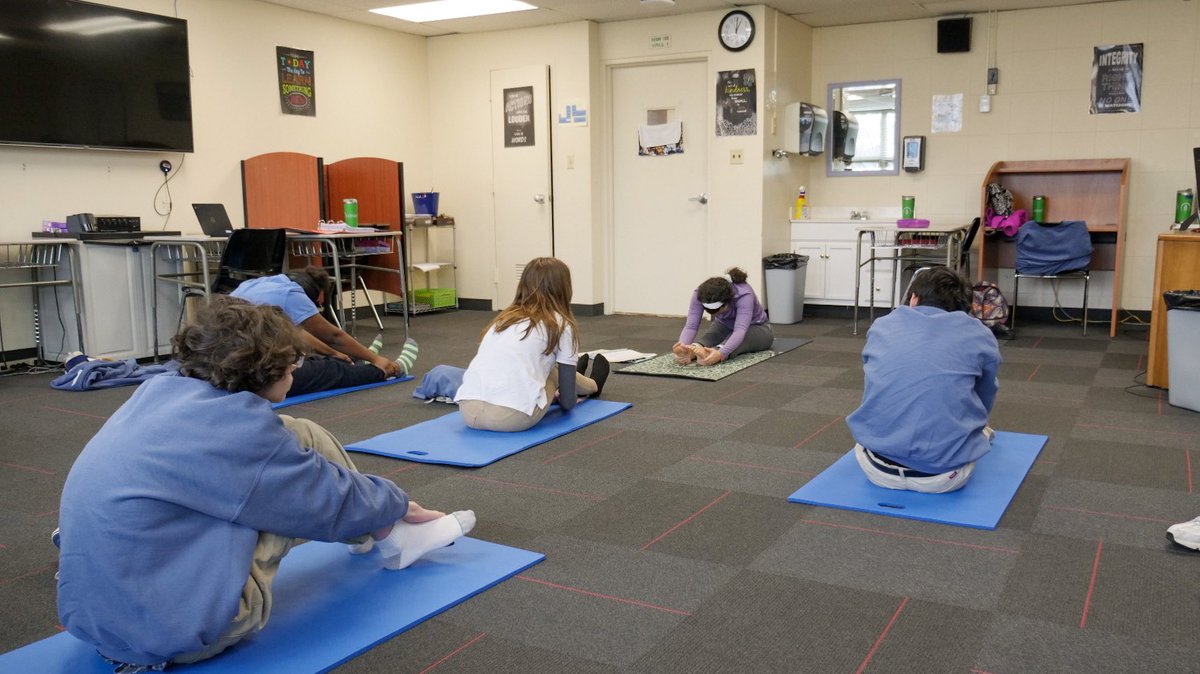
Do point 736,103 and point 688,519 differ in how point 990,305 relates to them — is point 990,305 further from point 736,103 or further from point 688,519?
point 688,519

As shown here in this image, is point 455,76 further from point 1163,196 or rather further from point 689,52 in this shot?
point 1163,196

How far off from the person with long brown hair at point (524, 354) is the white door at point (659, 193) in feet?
13.3

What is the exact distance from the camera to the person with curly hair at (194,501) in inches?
70.2

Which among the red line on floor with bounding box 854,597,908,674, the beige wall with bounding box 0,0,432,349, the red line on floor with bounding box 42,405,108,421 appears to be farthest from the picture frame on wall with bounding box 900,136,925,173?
the red line on floor with bounding box 42,405,108,421

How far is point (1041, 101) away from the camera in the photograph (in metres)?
7.27

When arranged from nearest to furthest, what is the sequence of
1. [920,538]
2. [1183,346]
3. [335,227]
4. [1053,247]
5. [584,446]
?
[920,538], [584,446], [1183,346], [1053,247], [335,227]

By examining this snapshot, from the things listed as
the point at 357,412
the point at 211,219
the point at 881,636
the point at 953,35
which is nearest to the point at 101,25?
the point at 211,219

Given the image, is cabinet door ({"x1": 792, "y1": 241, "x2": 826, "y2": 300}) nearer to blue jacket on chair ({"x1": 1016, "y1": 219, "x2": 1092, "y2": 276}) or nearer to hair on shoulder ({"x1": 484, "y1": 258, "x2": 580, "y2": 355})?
blue jacket on chair ({"x1": 1016, "y1": 219, "x2": 1092, "y2": 276})

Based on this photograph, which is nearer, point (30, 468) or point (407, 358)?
point (30, 468)

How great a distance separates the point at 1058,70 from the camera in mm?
7195

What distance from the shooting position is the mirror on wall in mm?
7832

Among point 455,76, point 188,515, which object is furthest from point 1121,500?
point 455,76

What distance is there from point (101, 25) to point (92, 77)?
34 centimetres

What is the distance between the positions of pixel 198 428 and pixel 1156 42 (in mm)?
7373
